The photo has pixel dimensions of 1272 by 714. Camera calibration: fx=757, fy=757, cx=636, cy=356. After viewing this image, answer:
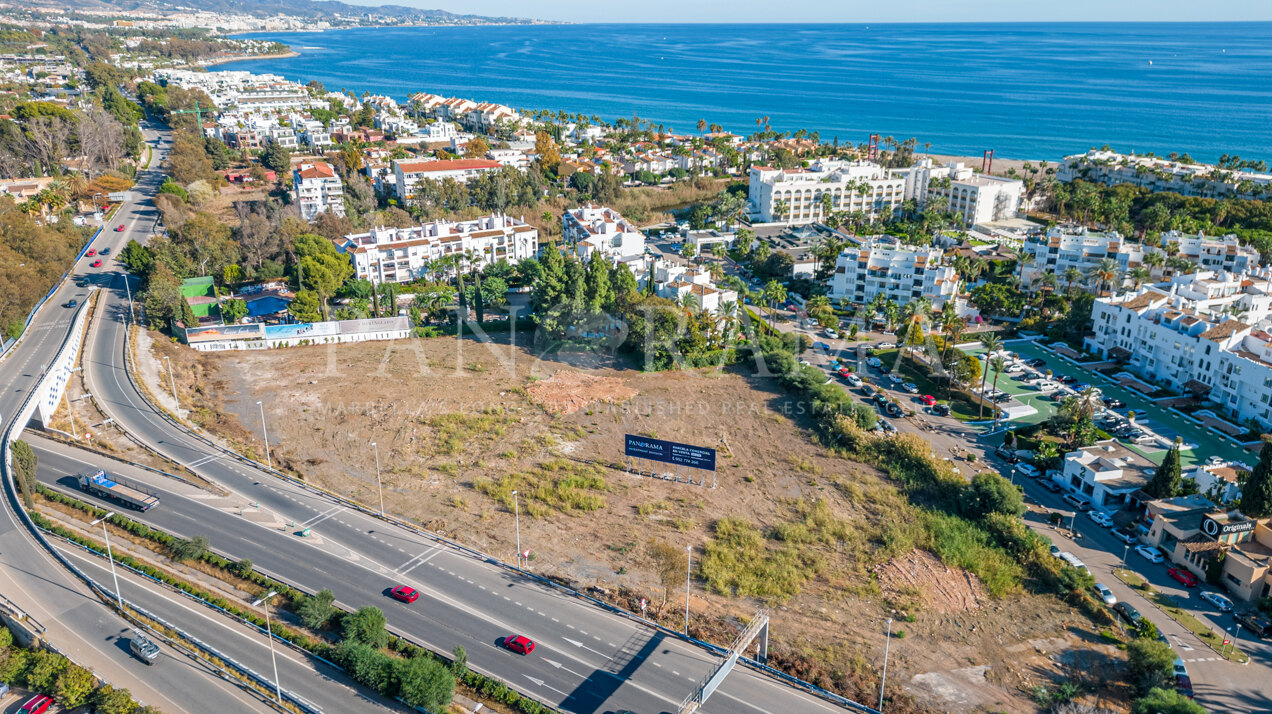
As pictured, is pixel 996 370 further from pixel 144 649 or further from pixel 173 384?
pixel 173 384

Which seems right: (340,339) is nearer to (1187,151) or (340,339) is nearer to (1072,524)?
(1072,524)

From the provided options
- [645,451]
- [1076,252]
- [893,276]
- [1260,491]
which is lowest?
[645,451]

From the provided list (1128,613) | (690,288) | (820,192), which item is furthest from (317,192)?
(1128,613)

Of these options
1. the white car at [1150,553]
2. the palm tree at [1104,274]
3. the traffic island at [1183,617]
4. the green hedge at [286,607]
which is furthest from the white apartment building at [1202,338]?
the green hedge at [286,607]

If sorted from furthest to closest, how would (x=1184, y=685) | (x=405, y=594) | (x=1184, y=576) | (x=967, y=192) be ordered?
(x=967, y=192), (x=1184, y=576), (x=405, y=594), (x=1184, y=685)

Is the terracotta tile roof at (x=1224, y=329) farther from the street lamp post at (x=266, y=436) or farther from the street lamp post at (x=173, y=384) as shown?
the street lamp post at (x=173, y=384)

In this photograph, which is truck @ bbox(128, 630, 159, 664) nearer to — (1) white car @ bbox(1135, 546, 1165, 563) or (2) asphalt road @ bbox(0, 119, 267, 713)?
(2) asphalt road @ bbox(0, 119, 267, 713)
